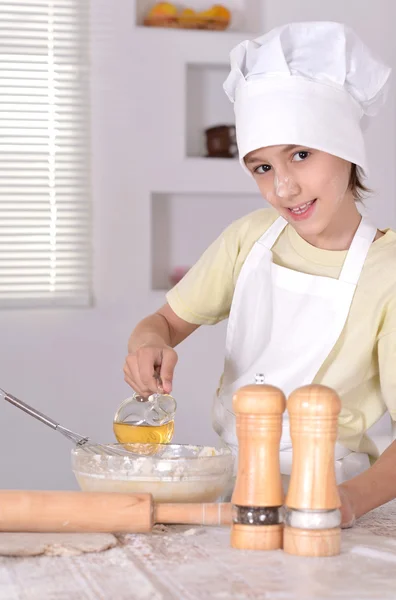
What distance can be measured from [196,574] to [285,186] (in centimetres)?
67

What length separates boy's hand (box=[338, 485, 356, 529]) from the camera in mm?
995

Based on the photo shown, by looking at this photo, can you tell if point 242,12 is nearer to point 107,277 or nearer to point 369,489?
point 107,277

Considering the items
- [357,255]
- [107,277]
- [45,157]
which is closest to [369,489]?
[357,255]

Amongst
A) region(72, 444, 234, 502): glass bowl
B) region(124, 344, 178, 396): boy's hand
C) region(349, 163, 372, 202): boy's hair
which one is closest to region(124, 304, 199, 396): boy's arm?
region(124, 344, 178, 396): boy's hand

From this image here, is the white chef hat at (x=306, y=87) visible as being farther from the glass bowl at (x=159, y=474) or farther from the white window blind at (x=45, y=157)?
the white window blind at (x=45, y=157)

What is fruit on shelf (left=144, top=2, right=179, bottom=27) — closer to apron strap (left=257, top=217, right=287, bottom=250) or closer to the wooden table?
apron strap (left=257, top=217, right=287, bottom=250)

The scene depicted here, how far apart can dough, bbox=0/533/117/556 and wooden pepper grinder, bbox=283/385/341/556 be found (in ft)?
0.59

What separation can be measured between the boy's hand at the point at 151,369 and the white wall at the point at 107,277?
5.30 ft

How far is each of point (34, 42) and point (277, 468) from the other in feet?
7.50

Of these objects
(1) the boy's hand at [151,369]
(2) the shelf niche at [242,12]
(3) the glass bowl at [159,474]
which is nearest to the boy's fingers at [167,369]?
(1) the boy's hand at [151,369]

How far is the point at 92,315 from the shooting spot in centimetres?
290

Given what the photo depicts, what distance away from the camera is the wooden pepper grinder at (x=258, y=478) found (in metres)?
0.86

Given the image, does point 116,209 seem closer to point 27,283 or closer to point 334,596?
point 27,283

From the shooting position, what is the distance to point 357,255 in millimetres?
1446
